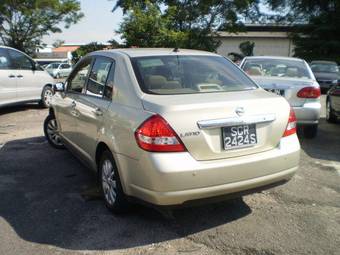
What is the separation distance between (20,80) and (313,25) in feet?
94.7

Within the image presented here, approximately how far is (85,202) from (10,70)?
6.61 metres

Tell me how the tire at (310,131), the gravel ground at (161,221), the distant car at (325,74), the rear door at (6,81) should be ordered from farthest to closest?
1. the distant car at (325,74)
2. the rear door at (6,81)
3. the tire at (310,131)
4. the gravel ground at (161,221)

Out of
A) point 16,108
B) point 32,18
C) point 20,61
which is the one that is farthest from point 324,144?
point 32,18

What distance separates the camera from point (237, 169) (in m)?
3.53

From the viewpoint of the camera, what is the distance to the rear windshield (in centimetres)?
397

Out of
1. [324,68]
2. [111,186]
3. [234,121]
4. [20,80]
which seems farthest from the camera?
[324,68]

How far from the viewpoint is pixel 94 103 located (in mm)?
4469

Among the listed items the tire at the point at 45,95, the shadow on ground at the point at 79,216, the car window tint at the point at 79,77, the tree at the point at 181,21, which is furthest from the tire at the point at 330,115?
the tree at the point at 181,21

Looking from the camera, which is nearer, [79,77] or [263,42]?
[79,77]

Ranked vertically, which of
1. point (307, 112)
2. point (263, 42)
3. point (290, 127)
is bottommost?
point (263, 42)

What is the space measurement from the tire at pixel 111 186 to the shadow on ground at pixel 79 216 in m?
0.12

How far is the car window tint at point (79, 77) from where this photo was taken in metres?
5.11

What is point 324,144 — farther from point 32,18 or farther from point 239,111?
point 32,18

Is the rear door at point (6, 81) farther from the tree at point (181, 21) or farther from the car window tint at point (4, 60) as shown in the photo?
the tree at point (181, 21)
